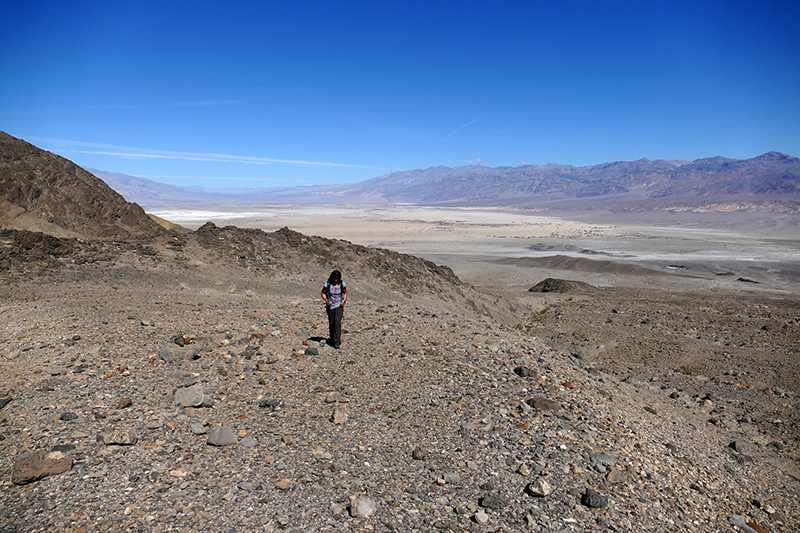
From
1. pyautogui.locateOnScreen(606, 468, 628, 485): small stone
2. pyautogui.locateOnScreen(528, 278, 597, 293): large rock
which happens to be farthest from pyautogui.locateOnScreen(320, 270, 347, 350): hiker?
pyautogui.locateOnScreen(528, 278, 597, 293): large rock

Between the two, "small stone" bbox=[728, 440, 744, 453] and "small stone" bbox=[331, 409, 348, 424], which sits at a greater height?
"small stone" bbox=[331, 409, 348, 424]

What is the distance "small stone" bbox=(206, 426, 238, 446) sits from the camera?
4.62m

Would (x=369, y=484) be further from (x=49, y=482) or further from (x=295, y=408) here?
(x=49, y=482)

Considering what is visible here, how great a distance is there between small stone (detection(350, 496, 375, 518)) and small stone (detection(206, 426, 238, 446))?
154cm

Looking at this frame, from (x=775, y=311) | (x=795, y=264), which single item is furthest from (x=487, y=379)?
(x=795, y=264)

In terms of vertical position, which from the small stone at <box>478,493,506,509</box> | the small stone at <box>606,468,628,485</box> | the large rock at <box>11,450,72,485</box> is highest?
the large rock at <box>11,450,72,485</box>

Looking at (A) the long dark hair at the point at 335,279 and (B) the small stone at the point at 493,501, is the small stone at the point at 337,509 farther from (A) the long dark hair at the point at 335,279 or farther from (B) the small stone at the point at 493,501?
(A) the long dark hair at the point at 335,279

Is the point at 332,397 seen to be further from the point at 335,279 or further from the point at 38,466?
the point at 38,466

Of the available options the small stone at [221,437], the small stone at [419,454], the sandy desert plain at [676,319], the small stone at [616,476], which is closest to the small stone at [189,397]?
the small stone at [221,437]

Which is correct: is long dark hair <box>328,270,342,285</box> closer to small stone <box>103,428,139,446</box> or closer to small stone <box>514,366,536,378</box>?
small stone <box>514,366,536,378</box>

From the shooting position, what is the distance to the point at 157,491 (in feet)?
12.6

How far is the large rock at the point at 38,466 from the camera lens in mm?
3807

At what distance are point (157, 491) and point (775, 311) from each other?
19617 millimetres

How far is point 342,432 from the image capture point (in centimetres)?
505
